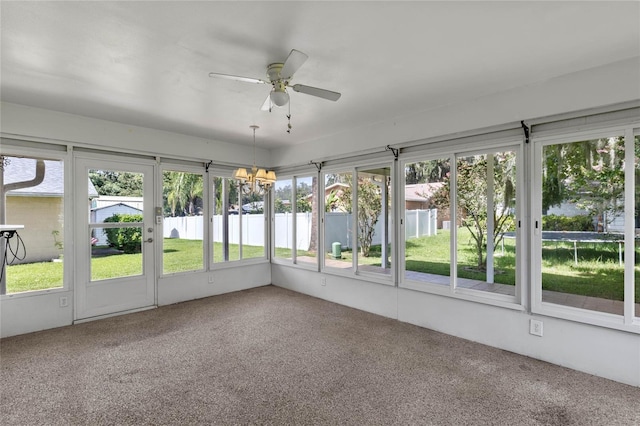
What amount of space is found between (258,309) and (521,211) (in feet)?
11.2

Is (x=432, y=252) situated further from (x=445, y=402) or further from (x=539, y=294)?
(x=445, y=402)

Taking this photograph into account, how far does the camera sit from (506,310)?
317cm

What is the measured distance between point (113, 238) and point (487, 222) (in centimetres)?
470

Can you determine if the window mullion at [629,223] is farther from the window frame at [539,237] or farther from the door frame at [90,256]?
the door frame at [90,256]

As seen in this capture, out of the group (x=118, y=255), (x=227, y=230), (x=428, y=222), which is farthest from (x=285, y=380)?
(x=227, y=230)

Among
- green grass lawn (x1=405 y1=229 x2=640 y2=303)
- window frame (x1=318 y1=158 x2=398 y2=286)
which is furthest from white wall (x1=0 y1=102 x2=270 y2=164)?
green grass lawn (x1=405 y1=229 x2=640 y2=303)

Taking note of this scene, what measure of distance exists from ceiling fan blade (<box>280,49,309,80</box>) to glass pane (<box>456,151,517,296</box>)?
2400mm

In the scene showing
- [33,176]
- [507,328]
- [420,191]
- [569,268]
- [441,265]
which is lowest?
[507,328]

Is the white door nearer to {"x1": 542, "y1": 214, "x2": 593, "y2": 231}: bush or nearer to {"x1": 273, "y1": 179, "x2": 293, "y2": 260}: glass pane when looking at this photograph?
{"x1": 273, "y1": 179, "x2": 293, "y2": 260}: glass pane

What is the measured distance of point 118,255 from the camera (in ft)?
14.1

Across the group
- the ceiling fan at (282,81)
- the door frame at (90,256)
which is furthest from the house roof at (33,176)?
the ceiling fan at (282,81)

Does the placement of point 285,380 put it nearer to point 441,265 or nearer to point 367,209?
point 441,265

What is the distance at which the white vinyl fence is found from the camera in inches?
159

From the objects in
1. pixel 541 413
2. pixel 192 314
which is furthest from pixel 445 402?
pixel 192 314
